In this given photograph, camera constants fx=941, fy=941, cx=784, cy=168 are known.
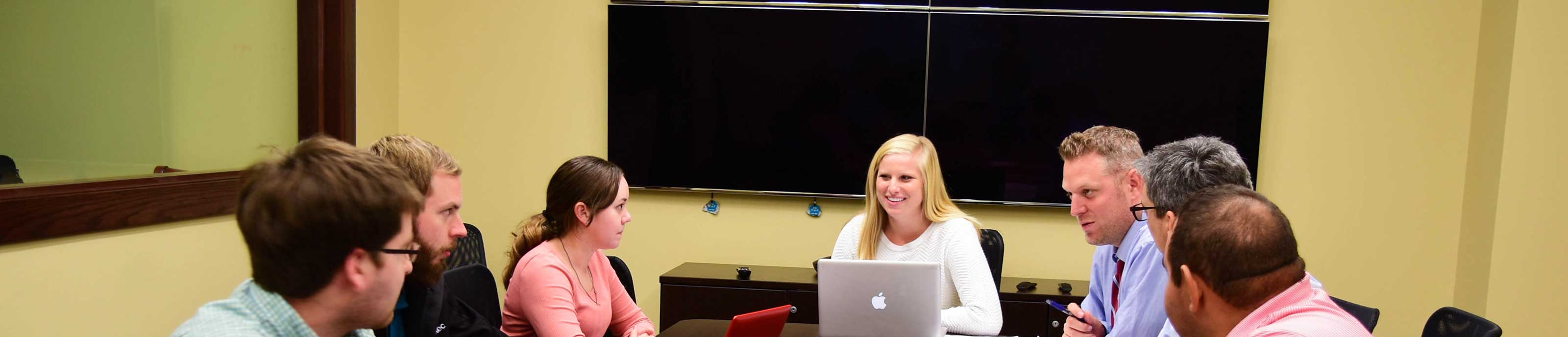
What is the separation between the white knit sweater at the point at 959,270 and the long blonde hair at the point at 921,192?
1.1 inches

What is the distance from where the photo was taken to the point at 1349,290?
395cm

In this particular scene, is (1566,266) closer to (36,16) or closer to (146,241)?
(146,241)

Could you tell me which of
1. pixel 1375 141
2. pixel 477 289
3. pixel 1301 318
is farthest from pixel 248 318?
pixel 1375 141

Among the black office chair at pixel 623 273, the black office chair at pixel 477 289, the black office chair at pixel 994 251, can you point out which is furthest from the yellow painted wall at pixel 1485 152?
the black office chair at pixel 477 289

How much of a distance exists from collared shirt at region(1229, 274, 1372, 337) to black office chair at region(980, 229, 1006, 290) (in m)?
2.00

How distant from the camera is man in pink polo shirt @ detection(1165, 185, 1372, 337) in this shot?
1.36 meters

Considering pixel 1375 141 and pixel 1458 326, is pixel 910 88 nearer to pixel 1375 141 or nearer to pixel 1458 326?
pixel 1375 141

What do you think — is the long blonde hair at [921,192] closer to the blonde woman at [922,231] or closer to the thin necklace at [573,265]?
the blonde woman at [922,231]

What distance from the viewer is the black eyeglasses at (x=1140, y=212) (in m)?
1.92

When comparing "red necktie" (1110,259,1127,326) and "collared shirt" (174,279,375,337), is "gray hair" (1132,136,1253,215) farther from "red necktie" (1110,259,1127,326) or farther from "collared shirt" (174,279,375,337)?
"collared shirt" (174,279,375,337)

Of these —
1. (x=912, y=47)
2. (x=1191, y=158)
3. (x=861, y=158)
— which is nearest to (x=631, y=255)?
(x=861, y=158)

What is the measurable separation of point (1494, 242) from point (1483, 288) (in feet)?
0.61

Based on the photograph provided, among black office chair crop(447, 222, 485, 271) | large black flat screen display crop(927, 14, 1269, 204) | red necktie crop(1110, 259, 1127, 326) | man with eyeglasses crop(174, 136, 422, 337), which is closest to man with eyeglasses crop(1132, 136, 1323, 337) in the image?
red necktie crop(1110, 259, 1127, 326)

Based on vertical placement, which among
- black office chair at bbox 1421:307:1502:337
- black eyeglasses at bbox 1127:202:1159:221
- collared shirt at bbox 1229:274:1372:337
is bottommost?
black office chair at bbox 1421:307:1502:337
